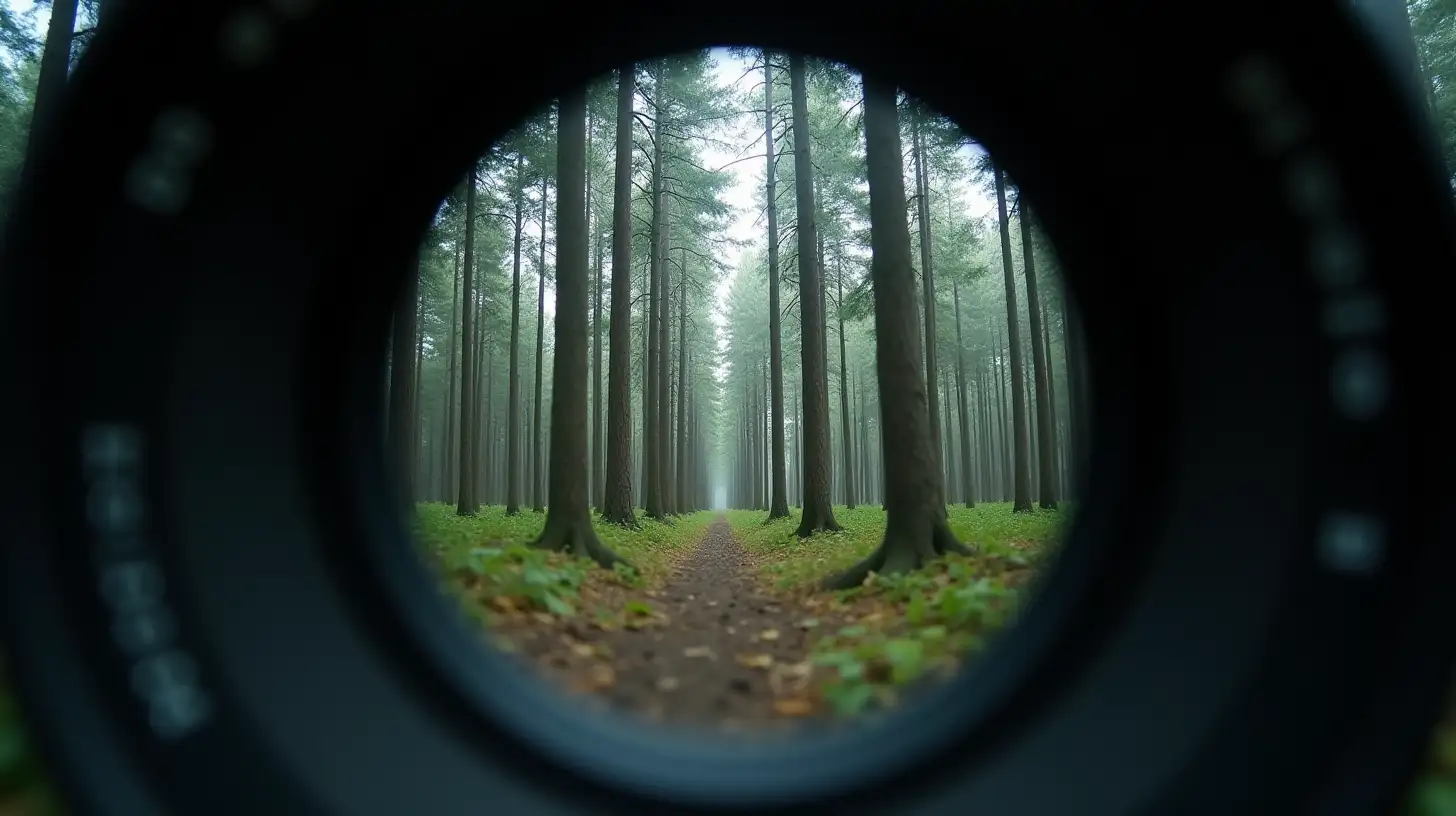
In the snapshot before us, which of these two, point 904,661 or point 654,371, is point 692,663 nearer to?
point 904,661

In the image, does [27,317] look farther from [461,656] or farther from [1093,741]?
[1093,741]

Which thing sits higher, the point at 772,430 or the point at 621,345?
the point at 621,345

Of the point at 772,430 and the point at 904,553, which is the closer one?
the point at 904,553

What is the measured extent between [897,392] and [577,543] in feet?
11.9

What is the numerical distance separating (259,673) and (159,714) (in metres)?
0.11

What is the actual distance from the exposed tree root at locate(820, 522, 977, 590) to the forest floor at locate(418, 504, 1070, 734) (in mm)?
186

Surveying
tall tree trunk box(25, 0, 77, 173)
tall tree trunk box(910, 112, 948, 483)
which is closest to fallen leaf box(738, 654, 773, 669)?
tall tree trunk box(25, 0, 77, 173)

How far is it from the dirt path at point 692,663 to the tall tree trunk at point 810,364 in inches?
242

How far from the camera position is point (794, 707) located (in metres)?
2.85

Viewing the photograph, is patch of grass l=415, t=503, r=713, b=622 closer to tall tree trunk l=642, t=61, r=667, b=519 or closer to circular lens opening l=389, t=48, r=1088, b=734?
circular lens opening l=389, t=48, r=1088, b=734

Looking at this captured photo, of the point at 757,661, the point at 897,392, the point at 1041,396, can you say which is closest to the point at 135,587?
the point at 757,661

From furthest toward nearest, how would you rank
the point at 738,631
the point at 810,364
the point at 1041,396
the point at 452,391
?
the point at 452,391 → the point at 1041,396 → the point at 810,364 → the point at 738,631

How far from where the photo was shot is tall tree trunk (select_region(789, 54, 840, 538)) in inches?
478

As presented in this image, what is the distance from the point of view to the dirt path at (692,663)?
115 inches
